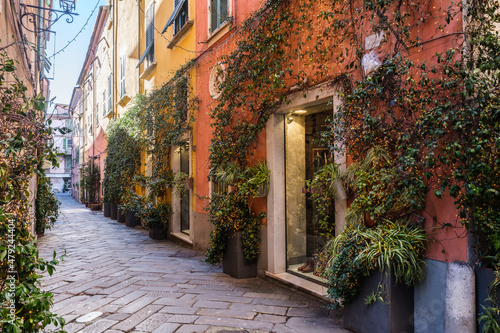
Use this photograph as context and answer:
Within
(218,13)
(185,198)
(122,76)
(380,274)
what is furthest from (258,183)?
(122,76)

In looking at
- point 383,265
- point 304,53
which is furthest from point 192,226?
point 383,265

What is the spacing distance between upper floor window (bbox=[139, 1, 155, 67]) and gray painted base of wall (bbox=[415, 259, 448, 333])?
394 inches

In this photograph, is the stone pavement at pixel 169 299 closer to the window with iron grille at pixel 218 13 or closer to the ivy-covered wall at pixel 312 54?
the ivy-covered wall at pixel 312 54

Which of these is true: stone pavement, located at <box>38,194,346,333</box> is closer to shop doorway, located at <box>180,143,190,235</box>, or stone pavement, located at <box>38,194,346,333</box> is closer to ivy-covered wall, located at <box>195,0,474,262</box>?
ivy-covered wall, located at <box>195,0,474,262</box>

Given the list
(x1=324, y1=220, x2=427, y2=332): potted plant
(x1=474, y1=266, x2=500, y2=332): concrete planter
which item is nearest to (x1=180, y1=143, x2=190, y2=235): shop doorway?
(x1=324, y1=220, x2=427, y2=332): potted plant

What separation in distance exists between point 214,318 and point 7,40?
4.03 meters

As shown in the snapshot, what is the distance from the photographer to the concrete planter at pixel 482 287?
2939mm

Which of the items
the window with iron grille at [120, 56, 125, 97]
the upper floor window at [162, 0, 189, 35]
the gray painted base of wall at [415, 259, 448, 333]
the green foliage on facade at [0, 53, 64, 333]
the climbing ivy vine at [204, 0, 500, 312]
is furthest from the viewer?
the window with iron grille at [120, 56, 125, 97]

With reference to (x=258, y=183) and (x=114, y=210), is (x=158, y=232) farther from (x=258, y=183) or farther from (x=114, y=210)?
(x=114, y=210)

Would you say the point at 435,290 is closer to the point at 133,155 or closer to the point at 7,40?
the point at 7,40

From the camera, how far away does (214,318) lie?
13.7ft

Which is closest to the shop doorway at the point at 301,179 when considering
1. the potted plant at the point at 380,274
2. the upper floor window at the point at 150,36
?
the potted plant at the point at 380,274

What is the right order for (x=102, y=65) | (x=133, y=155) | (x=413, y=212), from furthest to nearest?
(x=102, y=65) → (x=133, y=155) → (x=413, y=212)

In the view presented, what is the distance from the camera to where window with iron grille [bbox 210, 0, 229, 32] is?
702cm
